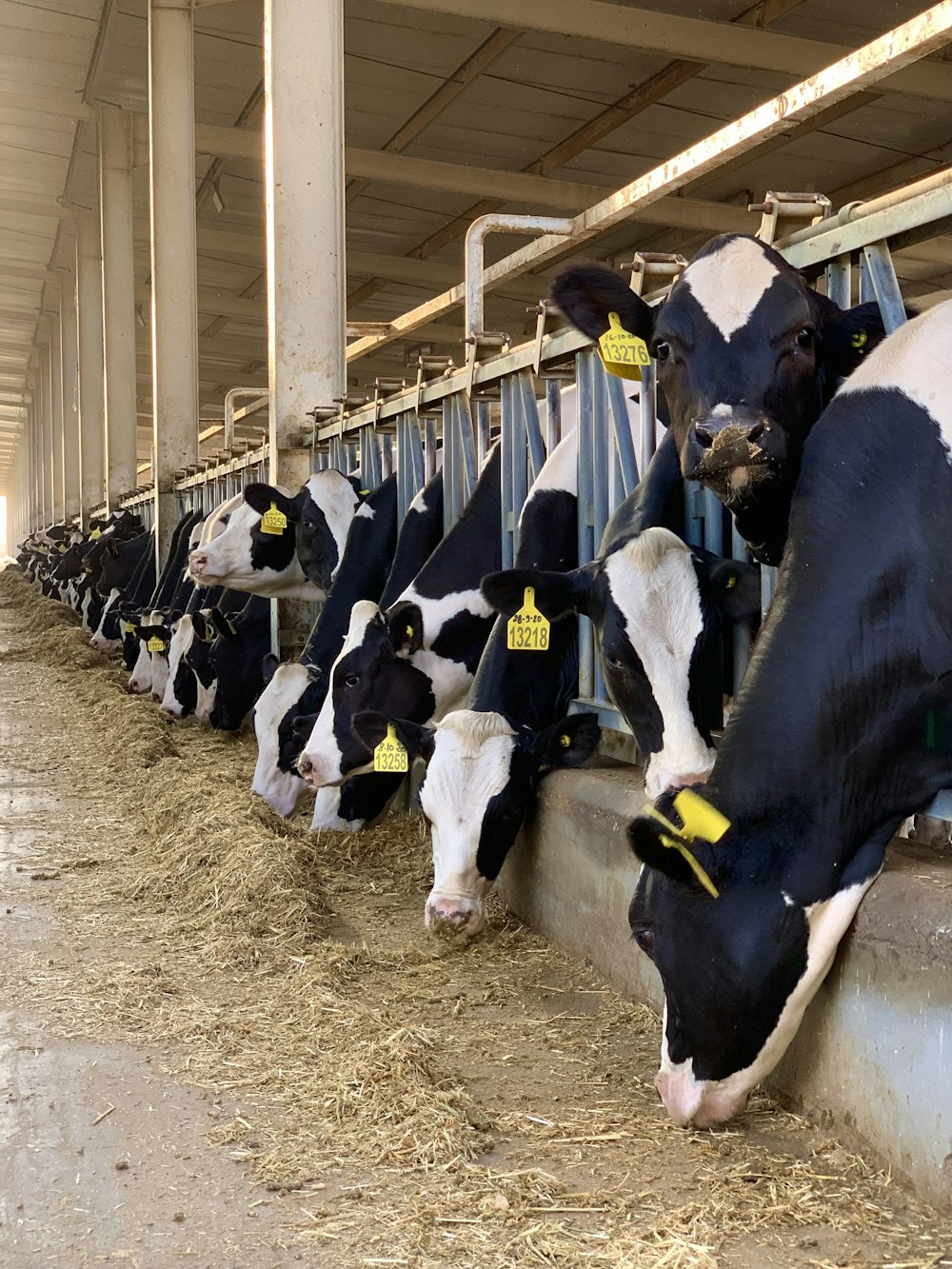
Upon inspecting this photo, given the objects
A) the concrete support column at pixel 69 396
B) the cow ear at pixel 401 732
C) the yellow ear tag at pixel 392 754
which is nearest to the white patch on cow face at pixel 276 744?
the cow ear at pixel 401 732

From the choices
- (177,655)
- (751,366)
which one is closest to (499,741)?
(751,366)

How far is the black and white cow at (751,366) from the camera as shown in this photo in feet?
9.42

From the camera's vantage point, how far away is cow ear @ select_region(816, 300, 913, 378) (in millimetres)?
3166

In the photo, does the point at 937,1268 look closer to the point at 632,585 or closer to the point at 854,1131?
the point at 854,1131

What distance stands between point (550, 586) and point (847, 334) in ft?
3.66

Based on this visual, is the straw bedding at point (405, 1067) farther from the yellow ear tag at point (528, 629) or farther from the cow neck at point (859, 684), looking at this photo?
the yellow ear tag at point (528, 629)

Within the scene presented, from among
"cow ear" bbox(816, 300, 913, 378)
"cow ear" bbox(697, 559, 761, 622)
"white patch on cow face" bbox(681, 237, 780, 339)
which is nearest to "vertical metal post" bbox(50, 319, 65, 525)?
"cow ear" bbox(697, 559, 761, 622)

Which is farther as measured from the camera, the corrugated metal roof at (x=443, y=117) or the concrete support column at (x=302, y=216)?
the corrugated metal roof at (x=443, y=117)

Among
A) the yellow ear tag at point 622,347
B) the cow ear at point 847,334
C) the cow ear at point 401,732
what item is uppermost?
the yellow ear tag at point 622,347

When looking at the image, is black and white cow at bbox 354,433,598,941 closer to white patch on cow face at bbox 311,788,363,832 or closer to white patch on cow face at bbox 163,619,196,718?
white patch on cow face at bbox 311,788,363,832

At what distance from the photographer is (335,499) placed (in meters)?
7.77

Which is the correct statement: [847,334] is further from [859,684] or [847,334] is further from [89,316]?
[89,316]

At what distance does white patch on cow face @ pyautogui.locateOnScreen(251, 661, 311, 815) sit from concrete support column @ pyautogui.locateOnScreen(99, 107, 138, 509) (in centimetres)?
1344

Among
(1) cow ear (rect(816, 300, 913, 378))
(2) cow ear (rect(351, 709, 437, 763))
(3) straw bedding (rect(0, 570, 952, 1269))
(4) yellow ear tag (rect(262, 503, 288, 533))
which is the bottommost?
(3) straw bedding (rect(0, 570, 952, 1269))
